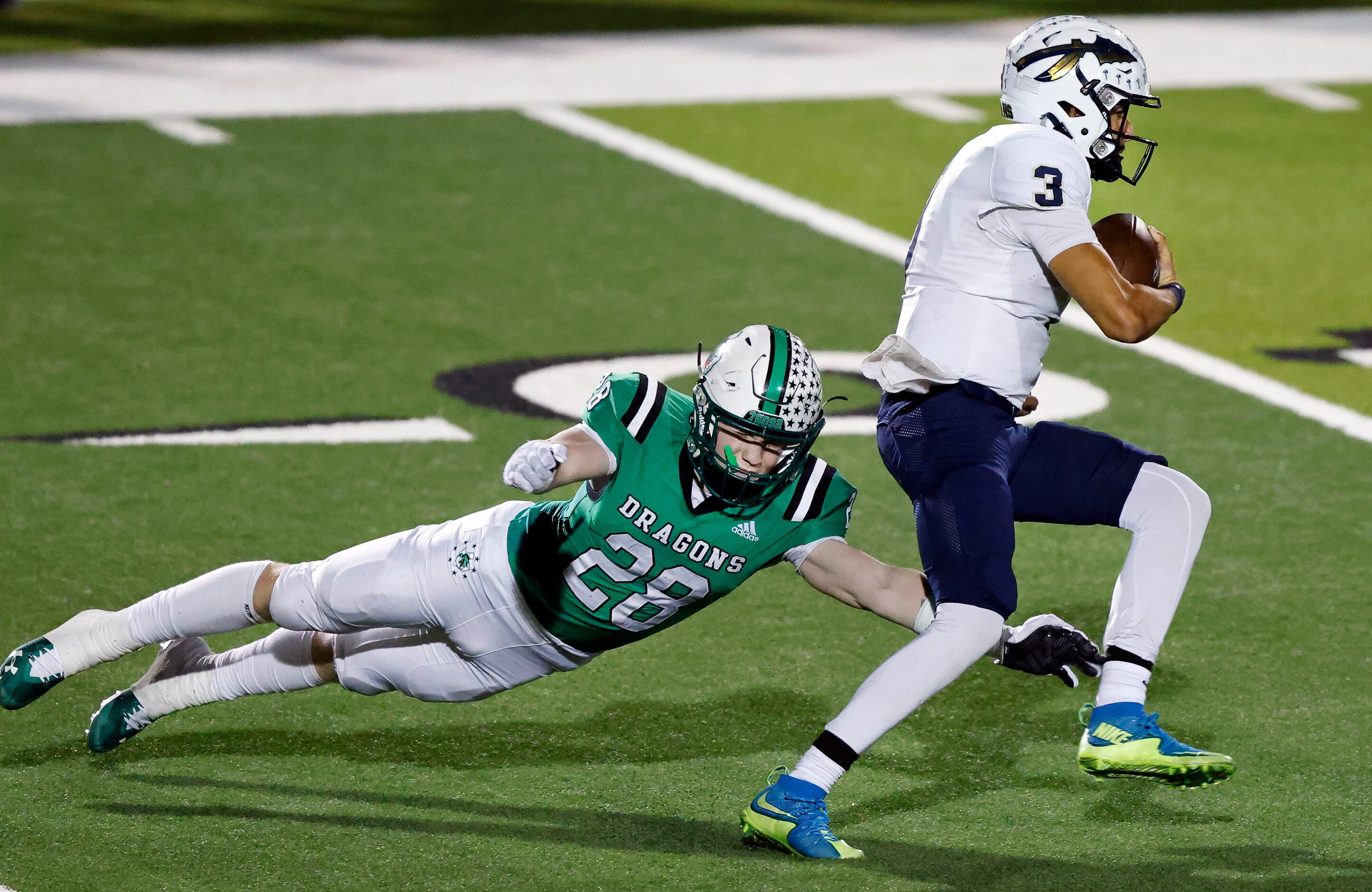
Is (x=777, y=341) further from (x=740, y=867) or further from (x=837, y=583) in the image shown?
(x=740, y=867)

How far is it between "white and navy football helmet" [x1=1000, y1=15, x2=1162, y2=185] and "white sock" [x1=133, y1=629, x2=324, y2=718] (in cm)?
221

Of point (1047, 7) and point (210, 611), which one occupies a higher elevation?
point (1047, 7)

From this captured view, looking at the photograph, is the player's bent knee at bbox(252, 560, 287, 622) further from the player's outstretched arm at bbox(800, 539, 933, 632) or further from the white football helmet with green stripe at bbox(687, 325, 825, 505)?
the player's outstretched arm at bbox(800, 539, 933, 632)

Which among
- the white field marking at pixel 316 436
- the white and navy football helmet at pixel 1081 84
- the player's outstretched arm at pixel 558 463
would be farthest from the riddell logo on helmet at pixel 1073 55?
the white field marking at pixel 316 436

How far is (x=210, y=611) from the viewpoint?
491 centimetres

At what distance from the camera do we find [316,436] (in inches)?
309

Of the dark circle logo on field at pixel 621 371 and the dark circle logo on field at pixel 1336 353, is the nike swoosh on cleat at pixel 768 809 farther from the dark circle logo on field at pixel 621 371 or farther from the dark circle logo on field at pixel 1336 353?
the dark circle logo on field at pixel 1336 353

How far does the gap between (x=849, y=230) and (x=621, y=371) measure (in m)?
Result: 3.22

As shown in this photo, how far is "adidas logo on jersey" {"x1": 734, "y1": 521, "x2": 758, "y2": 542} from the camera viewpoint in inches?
182

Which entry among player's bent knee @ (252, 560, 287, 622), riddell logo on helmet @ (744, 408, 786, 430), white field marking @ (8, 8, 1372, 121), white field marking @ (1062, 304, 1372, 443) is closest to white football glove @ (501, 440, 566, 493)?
riddell logo on helmet @ (744, 408, 786, 430)

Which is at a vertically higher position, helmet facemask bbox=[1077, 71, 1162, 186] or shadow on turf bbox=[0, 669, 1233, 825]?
helmet facemask bbox=[1077, 71, 1162, 186]

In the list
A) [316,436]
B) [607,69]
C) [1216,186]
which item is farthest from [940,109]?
[316,436]

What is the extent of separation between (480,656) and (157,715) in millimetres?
884

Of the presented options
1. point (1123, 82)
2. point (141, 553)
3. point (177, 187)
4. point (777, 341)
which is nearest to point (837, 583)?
point (777, 341)
